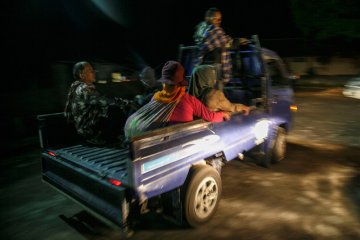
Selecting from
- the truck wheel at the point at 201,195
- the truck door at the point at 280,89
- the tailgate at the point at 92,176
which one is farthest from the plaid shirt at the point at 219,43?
the tailgate at the point at 92,176

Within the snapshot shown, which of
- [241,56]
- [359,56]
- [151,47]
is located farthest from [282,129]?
[359,56]

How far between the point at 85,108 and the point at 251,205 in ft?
8.56

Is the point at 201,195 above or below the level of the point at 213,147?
below

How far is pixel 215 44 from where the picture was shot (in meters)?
5.28

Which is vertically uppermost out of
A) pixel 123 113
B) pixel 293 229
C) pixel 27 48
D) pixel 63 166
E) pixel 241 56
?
pixel 27 48

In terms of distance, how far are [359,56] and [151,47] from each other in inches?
621

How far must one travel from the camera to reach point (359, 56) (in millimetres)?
24109

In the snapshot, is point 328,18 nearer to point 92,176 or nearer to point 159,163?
point 159,163

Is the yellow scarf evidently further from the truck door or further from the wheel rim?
the truck door

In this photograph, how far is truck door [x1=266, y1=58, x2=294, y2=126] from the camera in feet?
18.0

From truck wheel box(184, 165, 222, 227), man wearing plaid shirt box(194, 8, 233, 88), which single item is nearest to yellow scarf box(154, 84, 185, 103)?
truck wheel box(184, 165, 222, 227)

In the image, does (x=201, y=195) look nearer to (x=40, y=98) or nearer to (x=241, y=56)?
(x=241, y=56)

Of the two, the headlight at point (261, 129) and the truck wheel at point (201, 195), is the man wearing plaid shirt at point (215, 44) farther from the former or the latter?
the truck wheel at point (201, 195)

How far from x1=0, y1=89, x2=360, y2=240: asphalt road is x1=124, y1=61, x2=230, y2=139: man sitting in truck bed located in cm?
121
